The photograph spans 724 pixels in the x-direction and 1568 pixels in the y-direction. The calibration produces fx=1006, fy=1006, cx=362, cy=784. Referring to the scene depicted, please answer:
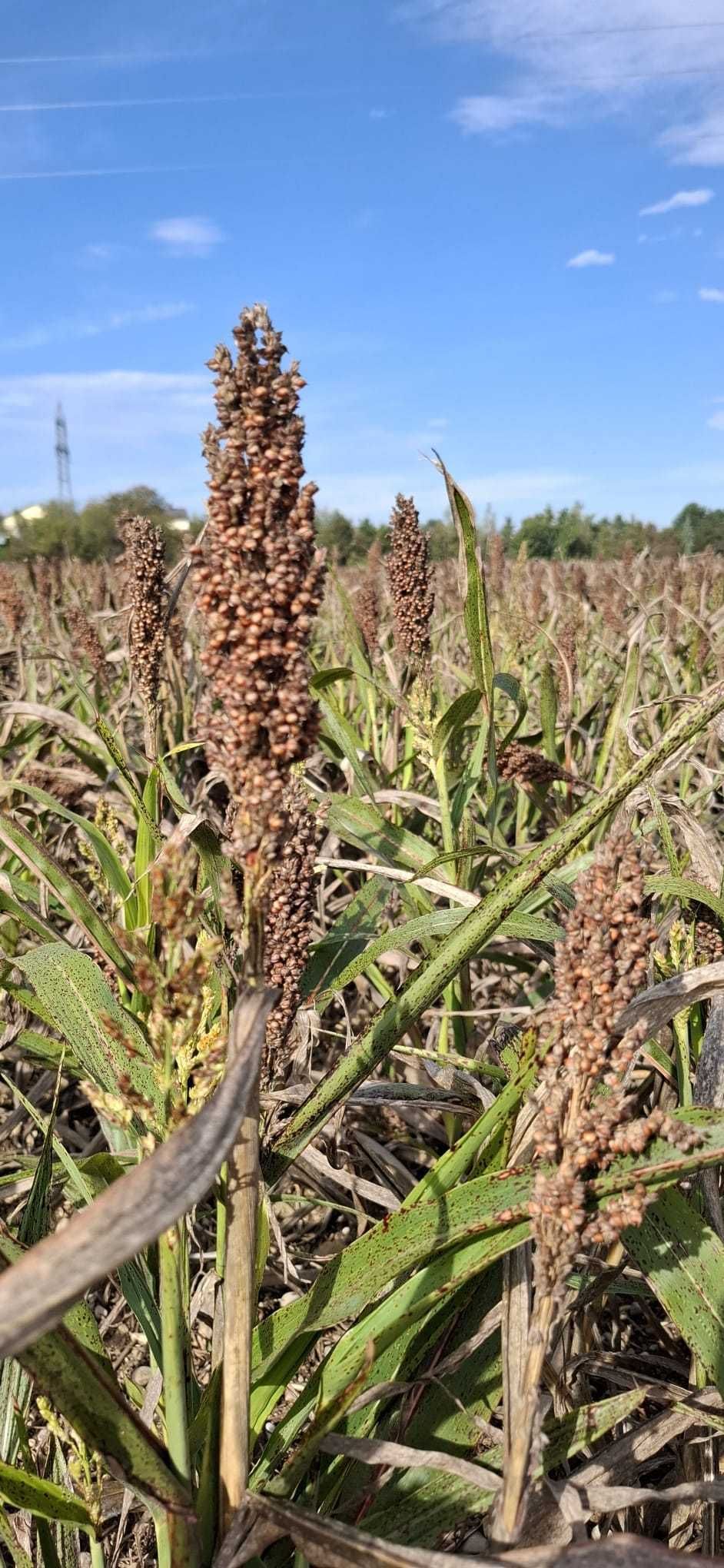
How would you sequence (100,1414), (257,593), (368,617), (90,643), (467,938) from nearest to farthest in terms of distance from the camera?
(257,593) → (100,1414) → (467,938) → (90,643) → (368,617)

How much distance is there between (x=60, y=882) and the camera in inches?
93.0

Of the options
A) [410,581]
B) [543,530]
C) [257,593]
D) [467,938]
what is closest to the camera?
[257,593]

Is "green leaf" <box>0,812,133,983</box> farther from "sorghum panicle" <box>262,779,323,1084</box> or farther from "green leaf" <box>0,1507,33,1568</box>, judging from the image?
"green leaf" <box>0,1507,33,1568</box>

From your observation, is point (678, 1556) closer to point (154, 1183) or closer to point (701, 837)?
point (154, 1183)

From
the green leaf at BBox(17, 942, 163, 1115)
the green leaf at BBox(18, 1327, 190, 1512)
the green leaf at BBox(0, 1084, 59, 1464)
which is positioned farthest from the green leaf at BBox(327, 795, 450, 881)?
the green leaf at BBox(18, 1327, 190, 1512)

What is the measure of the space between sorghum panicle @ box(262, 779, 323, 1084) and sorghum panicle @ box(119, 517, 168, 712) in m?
1.59

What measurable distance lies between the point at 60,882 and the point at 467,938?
123 centimetres

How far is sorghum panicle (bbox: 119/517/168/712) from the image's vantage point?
3156 millimetres

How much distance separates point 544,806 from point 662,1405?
1.71 m

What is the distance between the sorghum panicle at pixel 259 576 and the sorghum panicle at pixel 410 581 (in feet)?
7.87

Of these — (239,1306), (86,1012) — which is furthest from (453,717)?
(239,1306)

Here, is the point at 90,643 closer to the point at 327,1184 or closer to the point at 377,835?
the point at 377,835

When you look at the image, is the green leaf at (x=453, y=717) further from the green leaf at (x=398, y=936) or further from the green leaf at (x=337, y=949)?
the green leaf at (x=398, y=936)

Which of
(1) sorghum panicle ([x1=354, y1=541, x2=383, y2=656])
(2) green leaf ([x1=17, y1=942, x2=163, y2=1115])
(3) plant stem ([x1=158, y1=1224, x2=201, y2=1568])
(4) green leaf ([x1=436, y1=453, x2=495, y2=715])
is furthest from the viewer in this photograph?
(1) sorghum panicle ([x1=354, y1=541, x2=383, y2=656])
